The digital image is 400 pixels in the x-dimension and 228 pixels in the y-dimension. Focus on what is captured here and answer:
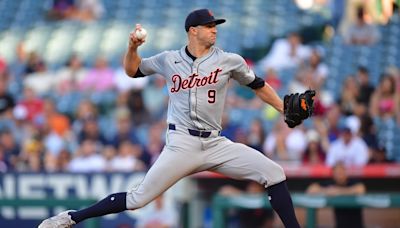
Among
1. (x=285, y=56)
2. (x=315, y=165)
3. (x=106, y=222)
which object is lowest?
(x=106, y=222)

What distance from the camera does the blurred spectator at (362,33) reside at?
45.6 feet

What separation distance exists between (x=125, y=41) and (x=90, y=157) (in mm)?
4116

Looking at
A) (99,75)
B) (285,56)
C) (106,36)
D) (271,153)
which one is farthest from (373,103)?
(106,36)

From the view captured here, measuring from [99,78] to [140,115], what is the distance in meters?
1.46

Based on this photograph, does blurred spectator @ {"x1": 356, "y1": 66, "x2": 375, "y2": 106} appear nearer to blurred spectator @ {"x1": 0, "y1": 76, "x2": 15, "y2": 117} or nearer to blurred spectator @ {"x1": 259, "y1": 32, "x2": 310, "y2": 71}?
blurred spectator @ {"x1": 259, "y1": 32, "x2": 310, "y2": 71}

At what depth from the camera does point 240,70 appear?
6848 millimetres

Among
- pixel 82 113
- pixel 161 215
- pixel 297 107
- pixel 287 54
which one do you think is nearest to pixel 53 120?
pixel 82 113

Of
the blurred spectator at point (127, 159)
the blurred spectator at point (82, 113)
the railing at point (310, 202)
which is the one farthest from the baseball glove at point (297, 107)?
the blurred spectator at point (82, 113)

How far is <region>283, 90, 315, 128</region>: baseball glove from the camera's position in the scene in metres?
6.91

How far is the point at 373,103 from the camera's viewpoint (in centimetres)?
1205

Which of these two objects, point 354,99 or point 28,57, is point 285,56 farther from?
point 28,57

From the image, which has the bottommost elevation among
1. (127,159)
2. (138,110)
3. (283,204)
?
(127,159)

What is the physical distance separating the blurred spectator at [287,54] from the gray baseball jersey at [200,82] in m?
6.90

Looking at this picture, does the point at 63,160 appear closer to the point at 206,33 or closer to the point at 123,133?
the point at 123,133
